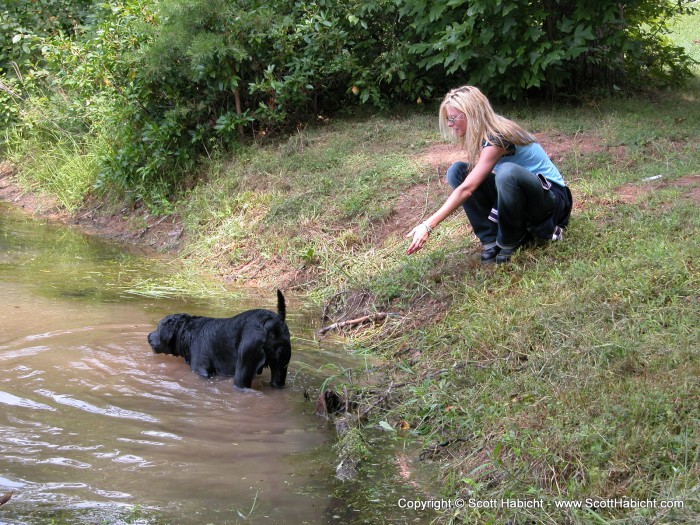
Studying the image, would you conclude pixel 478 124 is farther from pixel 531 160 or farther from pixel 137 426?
pixel 137 426

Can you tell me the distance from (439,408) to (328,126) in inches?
290

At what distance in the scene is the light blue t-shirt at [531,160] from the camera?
21.1 feet

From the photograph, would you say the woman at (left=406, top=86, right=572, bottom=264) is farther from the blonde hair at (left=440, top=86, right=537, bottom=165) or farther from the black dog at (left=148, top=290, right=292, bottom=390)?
the black dog at (left=148, top=290, right=292, bottom=390)

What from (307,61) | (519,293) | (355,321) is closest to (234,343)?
(355,321)

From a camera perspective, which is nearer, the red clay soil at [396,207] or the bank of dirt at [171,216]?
the red clay soil at [396,207]

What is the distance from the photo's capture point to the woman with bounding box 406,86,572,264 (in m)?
6.12

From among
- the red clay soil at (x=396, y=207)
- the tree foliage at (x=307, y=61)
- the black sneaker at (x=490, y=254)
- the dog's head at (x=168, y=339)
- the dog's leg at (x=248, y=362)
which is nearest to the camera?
the dog's leg at (x=248, y=362)

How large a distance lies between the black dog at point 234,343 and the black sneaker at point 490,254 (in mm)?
1876

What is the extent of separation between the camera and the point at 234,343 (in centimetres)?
593

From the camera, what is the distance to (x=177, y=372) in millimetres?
6238

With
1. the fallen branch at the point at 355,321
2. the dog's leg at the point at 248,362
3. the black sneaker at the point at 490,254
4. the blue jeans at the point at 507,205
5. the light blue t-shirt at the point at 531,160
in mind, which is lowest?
the fallen branch at the point at 355,321

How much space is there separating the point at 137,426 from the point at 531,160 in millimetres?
3736

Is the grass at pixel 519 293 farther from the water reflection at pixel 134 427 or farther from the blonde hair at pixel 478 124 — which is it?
the blonde hair at pixel 478 124

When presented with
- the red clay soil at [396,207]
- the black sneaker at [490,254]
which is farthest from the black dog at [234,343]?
the red clay soil at [396,207]
